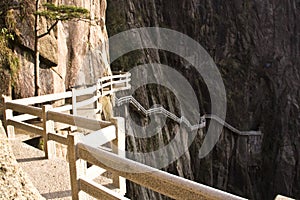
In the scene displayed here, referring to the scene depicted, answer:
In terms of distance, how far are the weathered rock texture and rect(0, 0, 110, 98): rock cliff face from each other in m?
8.08

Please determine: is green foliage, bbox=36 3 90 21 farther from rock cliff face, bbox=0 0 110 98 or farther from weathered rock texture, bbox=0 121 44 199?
weathered rock texture, bbox=0 121 44 199

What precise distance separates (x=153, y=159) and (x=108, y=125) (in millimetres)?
12751

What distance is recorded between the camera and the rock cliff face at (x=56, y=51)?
9.32m

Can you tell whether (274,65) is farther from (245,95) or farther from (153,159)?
(153,159)

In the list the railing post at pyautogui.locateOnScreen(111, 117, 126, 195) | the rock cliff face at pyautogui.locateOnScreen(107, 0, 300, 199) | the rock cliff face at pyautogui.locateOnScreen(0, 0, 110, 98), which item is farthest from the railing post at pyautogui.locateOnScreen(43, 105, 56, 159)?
the rock cliff face at pyautogui.locateOnScreen(107, 0, 300, 199)

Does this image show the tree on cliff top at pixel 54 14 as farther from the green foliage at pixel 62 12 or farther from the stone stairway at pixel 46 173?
the stone stairway at pixel 46 173

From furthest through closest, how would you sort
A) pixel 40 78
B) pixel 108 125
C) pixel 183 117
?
pixel 183 117 → pixel 40 78 → pixel 108 125

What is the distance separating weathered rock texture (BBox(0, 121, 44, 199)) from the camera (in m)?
1.66

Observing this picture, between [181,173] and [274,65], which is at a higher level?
[274,65]

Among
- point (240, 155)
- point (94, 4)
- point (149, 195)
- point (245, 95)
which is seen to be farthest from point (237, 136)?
point (94, 4)

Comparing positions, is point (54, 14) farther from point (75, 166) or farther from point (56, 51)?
point (75, 166)

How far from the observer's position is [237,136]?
24047 millimetres

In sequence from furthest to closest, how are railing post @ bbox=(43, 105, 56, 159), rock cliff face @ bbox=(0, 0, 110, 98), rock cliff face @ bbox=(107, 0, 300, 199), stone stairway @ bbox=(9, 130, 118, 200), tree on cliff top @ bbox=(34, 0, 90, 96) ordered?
rock cliff face @ bbox=(107, 0, 300, 199) → rock cliff face @ bbox=(0, 0, 110, 98) → tree on cliff top @ bbox=(34, 0, 90, 96) → railing post @ bbox=(43, 105, 56, 159) → stone stairway @ bbox=(9, 130, 118, 200)

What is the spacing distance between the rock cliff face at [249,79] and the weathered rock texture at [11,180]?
1898cm
